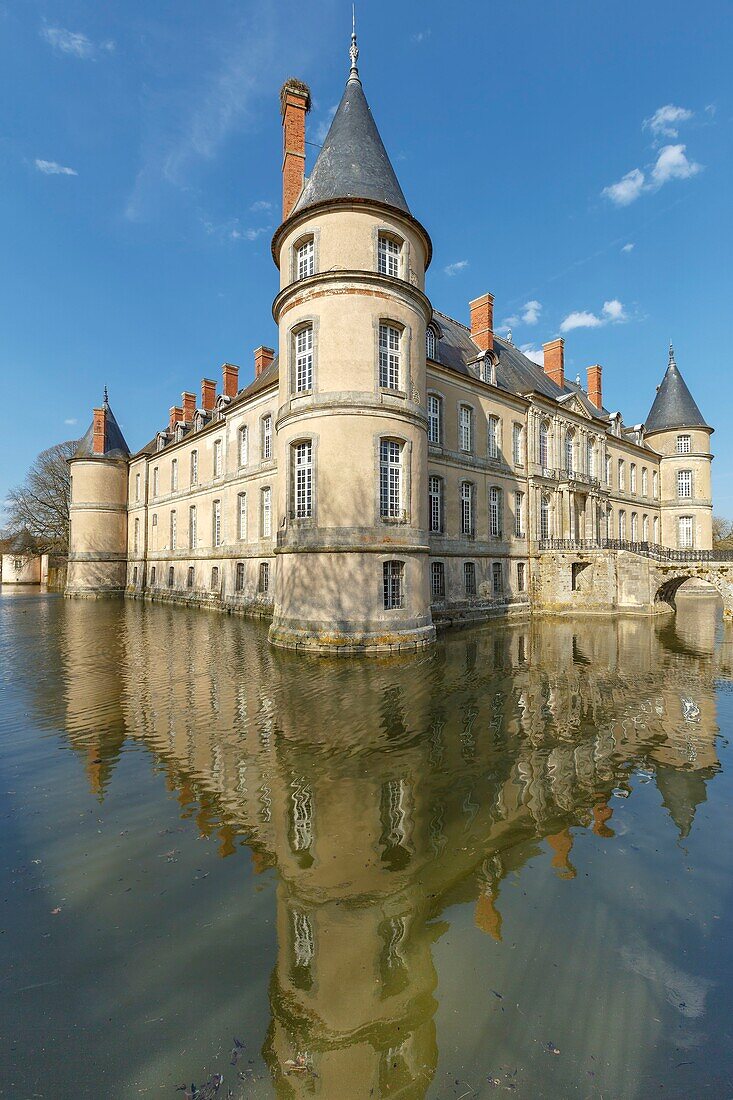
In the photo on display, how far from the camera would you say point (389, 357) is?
14969 millimetres

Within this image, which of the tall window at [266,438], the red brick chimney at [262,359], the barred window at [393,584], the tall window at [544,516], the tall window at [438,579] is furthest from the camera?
the red brick chimney at [262,359]

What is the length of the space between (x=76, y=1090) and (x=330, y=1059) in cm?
129

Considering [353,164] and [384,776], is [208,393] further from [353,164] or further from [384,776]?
[384,776]

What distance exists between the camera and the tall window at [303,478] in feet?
48.9

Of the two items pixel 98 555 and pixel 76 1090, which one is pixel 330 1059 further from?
pixel 98 555

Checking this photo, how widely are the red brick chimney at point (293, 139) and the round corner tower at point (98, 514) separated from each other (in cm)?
2692

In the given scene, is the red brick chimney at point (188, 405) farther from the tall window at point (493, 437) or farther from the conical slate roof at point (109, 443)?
the tall window at point (493, 437)

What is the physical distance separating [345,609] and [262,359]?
20144mm

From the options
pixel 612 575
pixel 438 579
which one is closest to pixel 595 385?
pixel 612 575

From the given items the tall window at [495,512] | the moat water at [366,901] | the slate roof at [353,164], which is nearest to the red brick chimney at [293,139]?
the slate roof at [353,164]

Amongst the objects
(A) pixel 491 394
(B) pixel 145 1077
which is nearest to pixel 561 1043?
(B) pixel 145 1077

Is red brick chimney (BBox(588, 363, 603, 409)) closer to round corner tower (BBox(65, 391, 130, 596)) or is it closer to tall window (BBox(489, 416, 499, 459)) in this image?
tall window (BBox(489, 416, 499, 459))

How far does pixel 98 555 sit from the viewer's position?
124ft

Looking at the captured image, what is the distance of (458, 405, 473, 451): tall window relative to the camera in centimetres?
2236
